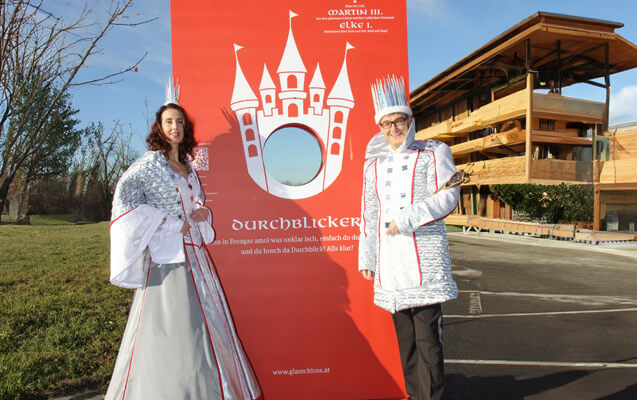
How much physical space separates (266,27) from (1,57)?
1.76 meters

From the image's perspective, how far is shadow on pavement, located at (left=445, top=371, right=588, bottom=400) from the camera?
2.74 metres

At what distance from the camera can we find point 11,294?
582 centimetres

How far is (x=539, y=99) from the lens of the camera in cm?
1789

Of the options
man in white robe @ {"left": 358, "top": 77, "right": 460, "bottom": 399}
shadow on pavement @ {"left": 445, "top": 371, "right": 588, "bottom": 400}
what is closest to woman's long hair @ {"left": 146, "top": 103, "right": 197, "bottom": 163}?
man in white robe @ {"left": 358, "top": 77, "right": 460, "bottom": 399}

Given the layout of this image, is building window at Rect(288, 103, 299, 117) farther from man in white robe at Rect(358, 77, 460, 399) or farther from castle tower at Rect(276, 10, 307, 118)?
man in white robe at Rect(358, 77, 460, 399)

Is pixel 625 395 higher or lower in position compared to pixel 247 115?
lower

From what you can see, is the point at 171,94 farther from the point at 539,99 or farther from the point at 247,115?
the point at 539,99

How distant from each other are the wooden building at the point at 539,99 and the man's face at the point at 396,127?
17.8 m

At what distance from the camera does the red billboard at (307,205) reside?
262 centimetres

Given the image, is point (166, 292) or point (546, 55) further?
point (546, 55)

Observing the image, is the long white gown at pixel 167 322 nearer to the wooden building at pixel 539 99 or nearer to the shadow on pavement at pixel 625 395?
the shadow on pavement at pixel 625 395

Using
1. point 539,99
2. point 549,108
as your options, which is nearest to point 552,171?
point 549,108

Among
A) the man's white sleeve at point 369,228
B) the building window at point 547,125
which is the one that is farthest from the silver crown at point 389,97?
the building window at point 547,125

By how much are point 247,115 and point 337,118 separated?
621 mm
